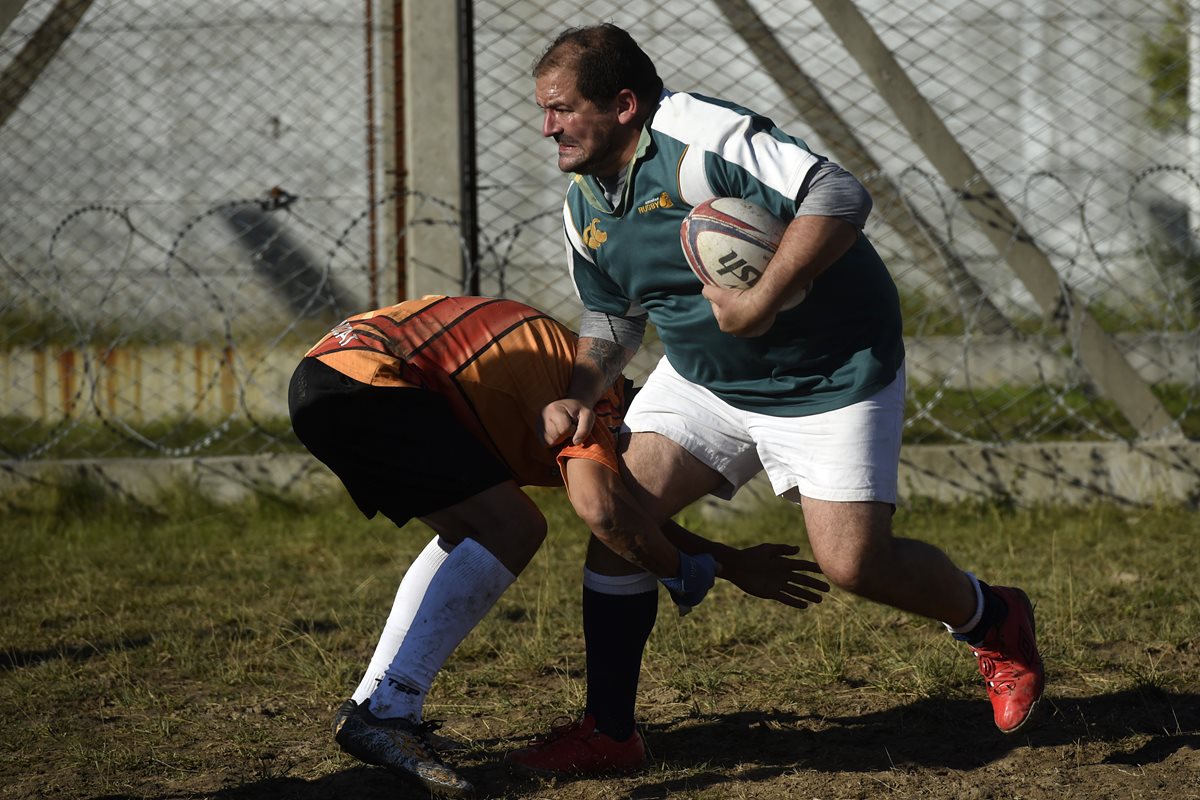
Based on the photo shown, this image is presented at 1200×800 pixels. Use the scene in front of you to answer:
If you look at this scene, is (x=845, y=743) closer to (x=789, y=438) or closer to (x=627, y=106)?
(x=789, y=438)

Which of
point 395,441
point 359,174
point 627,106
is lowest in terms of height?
point 359,174

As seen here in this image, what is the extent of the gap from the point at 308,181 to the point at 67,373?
94.6 inches

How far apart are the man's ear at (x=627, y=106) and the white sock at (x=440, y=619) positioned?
109cm

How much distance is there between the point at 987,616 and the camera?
10.8ft

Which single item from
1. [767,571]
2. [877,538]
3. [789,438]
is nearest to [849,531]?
[877,538]

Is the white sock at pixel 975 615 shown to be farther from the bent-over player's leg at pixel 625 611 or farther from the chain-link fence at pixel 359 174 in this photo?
the chain-link fence at pixel 359 174

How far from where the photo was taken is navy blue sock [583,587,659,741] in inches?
127

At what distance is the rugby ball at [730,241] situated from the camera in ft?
9.41

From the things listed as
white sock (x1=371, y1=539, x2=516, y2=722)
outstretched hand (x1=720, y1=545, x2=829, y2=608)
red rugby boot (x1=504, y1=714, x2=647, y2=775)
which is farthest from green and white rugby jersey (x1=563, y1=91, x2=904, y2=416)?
red rugby boot (x1=504, y1=714, x2=647, y2=775)

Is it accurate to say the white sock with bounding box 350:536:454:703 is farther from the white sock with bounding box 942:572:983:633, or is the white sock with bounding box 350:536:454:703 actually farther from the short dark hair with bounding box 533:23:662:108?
the white sock with bounding box 942:572:983:633

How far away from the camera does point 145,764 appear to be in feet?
11.0

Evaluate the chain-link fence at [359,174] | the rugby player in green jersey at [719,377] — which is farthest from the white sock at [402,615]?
the chain-link fence at [359,174]

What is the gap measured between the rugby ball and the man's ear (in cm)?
32

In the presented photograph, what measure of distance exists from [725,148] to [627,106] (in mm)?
294
